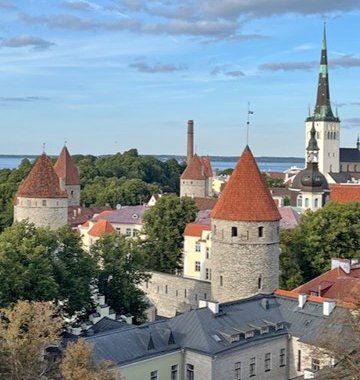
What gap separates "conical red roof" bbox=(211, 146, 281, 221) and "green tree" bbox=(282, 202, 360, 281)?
785 cm

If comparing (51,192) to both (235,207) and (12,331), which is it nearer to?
(235,207)

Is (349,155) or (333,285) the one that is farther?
(349,155)

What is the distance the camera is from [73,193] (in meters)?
61.5

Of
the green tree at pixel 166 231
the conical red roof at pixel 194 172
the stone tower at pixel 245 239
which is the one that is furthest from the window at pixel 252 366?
the conical red roof at pixel 194 172

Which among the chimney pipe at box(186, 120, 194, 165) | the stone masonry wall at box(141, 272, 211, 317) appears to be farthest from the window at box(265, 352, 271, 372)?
the chimney pipe at box(186, 120, 194, 165)

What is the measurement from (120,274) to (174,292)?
24.5ft

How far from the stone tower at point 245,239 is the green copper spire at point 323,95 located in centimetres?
6945

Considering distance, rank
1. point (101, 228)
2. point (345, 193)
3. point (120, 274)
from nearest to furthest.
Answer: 1. point (120, 274)
2. point (101, 228)
3. point (345, 193)

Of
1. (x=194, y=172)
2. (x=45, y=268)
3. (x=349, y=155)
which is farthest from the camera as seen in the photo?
(x=349, y=155)

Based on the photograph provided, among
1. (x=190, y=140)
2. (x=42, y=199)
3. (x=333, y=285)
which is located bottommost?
(x=333, y=285)

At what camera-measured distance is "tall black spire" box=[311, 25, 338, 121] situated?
95.7 meters

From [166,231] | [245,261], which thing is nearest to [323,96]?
[166,231]

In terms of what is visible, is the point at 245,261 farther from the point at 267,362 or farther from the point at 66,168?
the point at 66,168

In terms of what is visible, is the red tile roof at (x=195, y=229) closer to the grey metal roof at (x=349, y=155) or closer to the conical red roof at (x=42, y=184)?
the conical red roof at (x=42, y=184)
